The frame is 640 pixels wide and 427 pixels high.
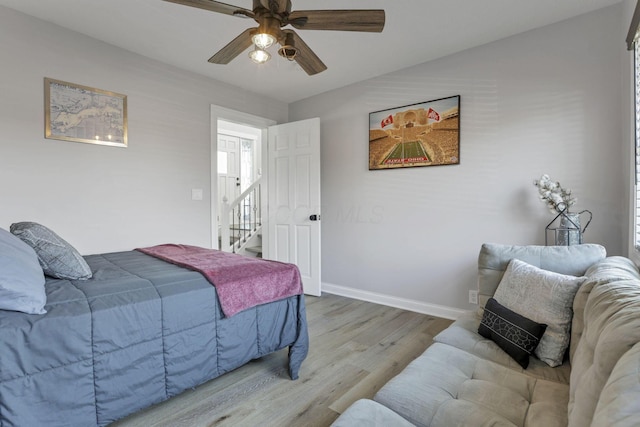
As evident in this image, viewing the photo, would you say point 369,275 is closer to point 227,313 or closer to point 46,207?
point 227,313

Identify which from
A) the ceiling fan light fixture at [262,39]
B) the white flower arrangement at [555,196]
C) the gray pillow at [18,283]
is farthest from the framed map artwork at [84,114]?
A: the white flower arrangement at [555,196]

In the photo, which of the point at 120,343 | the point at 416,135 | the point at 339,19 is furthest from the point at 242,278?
the point at 416,135

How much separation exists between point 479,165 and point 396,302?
5.34ft

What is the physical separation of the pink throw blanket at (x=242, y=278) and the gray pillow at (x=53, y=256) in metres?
0.53

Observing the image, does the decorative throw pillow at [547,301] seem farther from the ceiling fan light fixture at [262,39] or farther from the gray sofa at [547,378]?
the ceiling fan light fixture at [262,39]

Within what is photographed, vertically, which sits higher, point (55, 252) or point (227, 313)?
Result: point (55, 252)

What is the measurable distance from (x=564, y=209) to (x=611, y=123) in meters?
0.70

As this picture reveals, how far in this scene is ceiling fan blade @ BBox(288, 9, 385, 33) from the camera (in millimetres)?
1548

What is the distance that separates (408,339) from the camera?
261 cm

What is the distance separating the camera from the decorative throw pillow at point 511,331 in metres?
1.46

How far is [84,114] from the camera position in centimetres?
267

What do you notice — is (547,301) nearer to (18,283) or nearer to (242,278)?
(242,278)

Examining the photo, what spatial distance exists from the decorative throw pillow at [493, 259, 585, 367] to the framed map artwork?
327 centimetres

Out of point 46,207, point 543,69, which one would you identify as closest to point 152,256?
point 46,207
